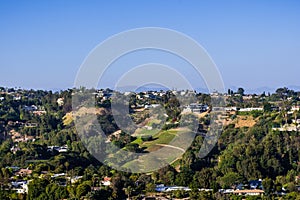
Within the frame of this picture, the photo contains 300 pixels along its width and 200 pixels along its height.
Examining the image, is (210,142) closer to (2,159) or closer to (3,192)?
(2,159)

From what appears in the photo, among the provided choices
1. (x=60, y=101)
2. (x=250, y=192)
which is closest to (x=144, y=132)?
(x=250, y=192)

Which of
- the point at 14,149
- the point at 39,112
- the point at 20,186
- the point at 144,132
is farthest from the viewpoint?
the point at 39,112

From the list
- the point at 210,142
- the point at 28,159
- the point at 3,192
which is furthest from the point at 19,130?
the point at 3,192

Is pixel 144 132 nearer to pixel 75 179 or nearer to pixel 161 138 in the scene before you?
pixel 161 138

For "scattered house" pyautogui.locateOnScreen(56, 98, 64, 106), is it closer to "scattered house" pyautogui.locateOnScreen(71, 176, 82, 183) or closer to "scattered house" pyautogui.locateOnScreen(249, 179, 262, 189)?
"scattered house" pyautogui.locateOnScreen(71, 176, 82, 183)

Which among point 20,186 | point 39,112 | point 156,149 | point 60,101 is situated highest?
point 60,101

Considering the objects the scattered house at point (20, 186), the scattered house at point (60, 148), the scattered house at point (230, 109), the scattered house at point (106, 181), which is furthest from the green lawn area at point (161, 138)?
the scattered house at point (230, 109)

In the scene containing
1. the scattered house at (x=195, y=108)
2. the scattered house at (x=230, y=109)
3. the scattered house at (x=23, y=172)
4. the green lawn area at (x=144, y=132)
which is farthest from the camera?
the scattered house at (x=230, y=109)

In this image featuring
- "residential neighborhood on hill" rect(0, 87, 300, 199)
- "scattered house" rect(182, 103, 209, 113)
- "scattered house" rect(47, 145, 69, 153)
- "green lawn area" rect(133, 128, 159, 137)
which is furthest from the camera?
"scattered house" rect(182, 103, 209, 113)

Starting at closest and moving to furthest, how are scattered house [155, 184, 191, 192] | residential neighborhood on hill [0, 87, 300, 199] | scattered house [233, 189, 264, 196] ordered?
residential neighborhood on hill [0, 87, 300, 199]
scattered house [233, 189, 264, 196]
scattered house [155, 184, 191, 192]

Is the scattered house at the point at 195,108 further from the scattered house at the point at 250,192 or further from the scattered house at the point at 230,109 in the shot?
the scattered house at the point at 250,192

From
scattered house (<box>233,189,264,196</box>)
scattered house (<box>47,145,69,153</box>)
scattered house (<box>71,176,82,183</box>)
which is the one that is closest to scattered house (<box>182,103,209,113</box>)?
scattered house (<box>47,145,69,153</box>)
